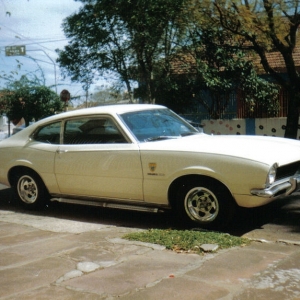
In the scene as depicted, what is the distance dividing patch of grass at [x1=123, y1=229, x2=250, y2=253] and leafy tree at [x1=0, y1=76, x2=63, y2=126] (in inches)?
905

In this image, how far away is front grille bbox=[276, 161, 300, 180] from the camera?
18.6ft

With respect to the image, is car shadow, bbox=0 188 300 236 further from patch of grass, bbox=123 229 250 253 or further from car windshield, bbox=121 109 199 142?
car windshield, bbox=121 109 199 142

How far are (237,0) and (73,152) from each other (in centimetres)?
910

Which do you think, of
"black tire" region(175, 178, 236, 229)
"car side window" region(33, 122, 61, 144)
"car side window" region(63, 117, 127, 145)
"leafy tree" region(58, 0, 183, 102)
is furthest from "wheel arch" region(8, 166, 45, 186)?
"leafy tree" region(58, 0, 183, 102)

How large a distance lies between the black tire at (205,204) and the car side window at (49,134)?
2.28 metres

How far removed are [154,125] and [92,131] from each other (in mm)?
869

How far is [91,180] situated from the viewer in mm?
6512

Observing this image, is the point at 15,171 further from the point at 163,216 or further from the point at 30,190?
the point at 163,216

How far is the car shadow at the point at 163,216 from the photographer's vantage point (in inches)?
237

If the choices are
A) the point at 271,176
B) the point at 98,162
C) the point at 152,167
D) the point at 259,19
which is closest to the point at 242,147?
the point at 271,176

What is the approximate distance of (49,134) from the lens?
728cm

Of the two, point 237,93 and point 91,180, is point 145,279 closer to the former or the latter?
point 91,180

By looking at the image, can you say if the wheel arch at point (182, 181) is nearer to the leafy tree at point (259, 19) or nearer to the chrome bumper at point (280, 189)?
the chrome bumper at point (280, 189)

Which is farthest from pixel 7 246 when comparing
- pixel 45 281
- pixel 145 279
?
pixel 145 279
